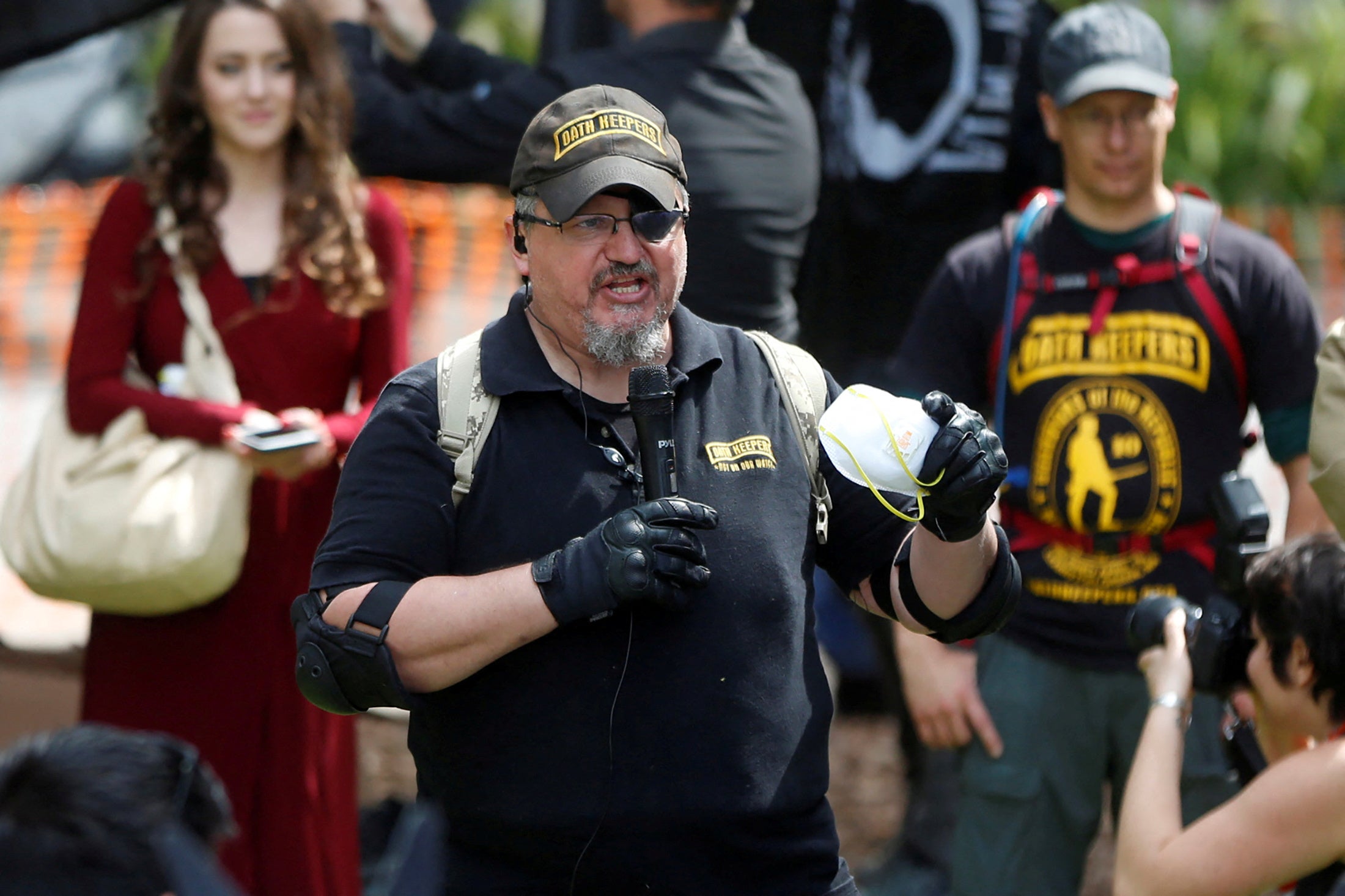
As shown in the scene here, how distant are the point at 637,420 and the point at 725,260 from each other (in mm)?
1747

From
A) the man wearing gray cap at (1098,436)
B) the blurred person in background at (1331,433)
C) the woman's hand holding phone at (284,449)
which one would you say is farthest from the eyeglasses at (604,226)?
the man wearing gray cap at (1098,436)

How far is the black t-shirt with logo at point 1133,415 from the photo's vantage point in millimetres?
3832

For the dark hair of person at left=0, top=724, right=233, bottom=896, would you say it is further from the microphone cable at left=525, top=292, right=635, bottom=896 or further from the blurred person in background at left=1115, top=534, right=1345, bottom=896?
the blurred person in background at left=1115, top=534, right=1345, bottom=896

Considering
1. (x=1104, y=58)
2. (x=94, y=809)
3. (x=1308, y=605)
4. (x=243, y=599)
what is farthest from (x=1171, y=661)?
(x=94, y=809)

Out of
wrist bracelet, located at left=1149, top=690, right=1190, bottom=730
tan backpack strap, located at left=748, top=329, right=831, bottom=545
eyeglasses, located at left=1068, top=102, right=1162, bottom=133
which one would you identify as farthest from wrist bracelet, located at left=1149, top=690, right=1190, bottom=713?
eyeglasses, located at left=1068, top=102, right=1162, bottom=133

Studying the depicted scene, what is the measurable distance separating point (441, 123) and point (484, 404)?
2414 millimetres

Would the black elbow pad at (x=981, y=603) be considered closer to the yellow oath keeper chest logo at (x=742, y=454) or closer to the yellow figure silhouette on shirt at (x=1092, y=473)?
the yellow oath keeper chest logo at (x=742, y=454)

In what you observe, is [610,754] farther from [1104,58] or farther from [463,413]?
[1104,58]

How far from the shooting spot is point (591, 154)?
267 centimetres

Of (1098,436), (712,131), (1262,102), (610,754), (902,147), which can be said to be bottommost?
(610,754)

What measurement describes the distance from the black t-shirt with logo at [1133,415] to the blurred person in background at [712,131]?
2.38ft

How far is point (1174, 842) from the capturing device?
3016 millimetres

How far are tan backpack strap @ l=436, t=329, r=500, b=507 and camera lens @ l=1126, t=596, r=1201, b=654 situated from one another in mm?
1479

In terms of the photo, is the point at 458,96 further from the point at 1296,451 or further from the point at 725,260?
the point at 1296,451
